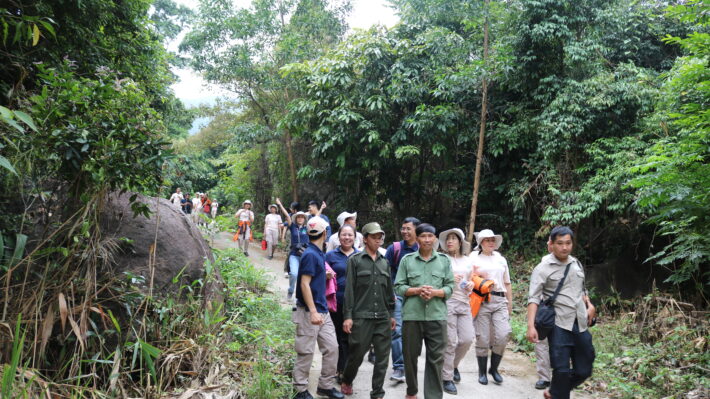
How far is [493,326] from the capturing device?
223 inches

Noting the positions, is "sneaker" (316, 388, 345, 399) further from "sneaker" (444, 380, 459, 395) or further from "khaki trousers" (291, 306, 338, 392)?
"sneaker" (444, 380, 459, 395)

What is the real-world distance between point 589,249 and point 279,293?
7402 mm

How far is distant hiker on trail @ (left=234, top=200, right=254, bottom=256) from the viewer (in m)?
12.8

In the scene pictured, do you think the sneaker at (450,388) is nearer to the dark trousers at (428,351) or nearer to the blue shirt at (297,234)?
the dark trousers at (428,351)

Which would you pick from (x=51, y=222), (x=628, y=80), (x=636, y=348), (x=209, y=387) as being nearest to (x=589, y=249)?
(x=628, y=80)

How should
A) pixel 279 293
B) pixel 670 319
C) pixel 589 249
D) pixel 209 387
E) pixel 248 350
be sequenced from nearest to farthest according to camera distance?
pixel 209 387 < pixel 248 350 < pixel 670 319 < pixel 279 293 < pixel 589 249

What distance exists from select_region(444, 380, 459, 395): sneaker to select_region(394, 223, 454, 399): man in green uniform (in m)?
0.82

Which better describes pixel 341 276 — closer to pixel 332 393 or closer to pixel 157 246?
pixel 332 393

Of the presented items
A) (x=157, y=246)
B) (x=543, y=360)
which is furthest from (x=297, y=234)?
(x=543, y=360)

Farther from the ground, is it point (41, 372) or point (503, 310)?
point (503, 310)

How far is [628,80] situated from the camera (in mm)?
10031

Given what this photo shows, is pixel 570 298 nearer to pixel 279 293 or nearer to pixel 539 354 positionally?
pixel 539 354

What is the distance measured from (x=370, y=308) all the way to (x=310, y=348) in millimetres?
712

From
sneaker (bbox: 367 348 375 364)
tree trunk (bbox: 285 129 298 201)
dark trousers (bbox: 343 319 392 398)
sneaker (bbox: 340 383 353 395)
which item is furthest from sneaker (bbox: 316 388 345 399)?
tree trunk (bbox: 285 129 298 201)
